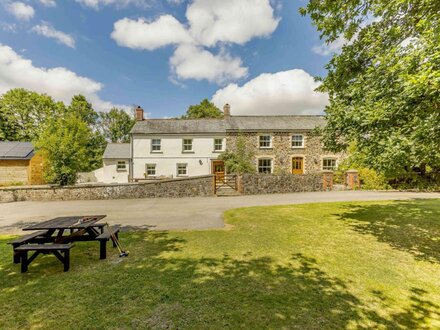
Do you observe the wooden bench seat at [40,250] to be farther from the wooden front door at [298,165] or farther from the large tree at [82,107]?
the large tree at [82,107]

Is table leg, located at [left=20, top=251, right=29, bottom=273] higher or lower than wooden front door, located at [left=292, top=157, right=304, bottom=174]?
lower

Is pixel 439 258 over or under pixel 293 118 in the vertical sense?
under

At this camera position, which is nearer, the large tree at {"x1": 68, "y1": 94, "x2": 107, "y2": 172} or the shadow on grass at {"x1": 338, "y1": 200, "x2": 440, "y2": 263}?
the shadow on grass at {"x1": 338, "y1": 200, "x2": 440, "y2": 263}

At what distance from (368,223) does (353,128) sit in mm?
4250

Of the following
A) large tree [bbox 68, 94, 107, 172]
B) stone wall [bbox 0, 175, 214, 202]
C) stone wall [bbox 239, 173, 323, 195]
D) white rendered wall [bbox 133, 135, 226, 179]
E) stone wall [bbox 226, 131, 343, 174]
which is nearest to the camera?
stone wall [bbox 0, 175, 214, 202]

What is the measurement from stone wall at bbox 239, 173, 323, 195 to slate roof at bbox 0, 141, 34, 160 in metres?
23.2

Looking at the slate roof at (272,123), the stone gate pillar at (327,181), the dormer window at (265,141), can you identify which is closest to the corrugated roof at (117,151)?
the slate roof at (272,123)

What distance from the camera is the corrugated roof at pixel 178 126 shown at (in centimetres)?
2548

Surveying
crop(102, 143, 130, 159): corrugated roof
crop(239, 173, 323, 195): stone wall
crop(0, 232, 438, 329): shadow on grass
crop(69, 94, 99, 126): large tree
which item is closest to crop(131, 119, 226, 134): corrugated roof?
crop(102, 143, 130, 159): corrugated roof

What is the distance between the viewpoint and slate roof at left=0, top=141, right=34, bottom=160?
23.1 meters

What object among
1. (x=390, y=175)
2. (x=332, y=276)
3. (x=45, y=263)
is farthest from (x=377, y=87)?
(x=45, y=263)

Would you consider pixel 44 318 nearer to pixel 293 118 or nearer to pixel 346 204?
pixel 346 204

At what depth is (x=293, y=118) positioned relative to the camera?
27.5m

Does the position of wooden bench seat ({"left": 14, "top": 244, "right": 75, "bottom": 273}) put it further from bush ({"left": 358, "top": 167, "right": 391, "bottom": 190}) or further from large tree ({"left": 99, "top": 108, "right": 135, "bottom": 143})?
large tree ({"left": 99, "top": 108, "right": 135, "bottom": 143})
